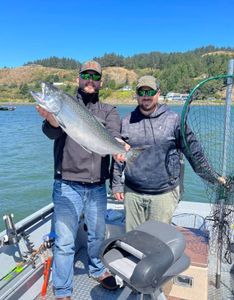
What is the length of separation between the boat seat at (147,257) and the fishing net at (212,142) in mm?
1112

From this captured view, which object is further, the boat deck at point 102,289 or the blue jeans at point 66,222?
the boat deck at point 102,289

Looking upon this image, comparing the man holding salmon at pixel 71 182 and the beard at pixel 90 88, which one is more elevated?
the beard at pixel 90 88

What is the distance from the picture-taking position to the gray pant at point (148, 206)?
304cm

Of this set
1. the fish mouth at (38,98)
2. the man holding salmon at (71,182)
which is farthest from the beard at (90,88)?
the fish mouth at (38,98)

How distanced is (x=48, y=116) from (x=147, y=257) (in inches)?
53.6

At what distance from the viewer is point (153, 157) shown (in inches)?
118

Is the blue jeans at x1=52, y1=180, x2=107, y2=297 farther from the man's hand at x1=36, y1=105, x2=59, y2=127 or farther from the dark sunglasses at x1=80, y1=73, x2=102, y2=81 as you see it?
the dark sunglasses at x1=80, y1=73, x2=102, y2=81

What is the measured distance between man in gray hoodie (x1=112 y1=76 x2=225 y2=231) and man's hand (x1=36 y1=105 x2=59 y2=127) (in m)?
0.71

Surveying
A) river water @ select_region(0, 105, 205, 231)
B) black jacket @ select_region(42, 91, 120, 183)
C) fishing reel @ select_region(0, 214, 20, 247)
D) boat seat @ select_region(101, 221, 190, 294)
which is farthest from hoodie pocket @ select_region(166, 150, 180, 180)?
river water @ select_region(0, 105, 205, 231)

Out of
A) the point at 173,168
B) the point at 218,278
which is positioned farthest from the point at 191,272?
the point at 173,168

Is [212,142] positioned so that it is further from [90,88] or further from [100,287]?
[100,287]

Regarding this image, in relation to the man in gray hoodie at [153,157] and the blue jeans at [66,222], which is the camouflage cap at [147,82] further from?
the blue jeans at [66,222]

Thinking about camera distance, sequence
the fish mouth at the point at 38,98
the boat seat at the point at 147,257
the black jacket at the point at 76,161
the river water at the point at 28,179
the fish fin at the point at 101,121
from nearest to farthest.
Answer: the boat seat at the point at 147,257, the fish mouth at the point at 38,98, the fish fin at the point at 101,121, the black jacket at the point at 76,161, the river water at the point at 28,179

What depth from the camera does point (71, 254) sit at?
2998 millimetres
